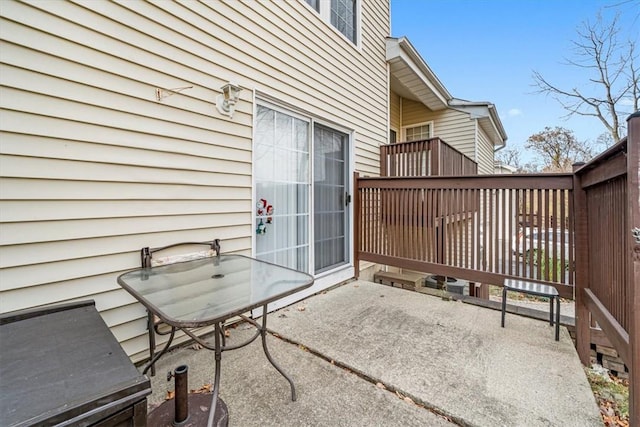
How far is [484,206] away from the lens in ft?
10.4

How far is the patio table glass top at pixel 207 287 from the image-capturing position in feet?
3.96

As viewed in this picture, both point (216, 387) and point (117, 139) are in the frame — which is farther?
point (117, 139)

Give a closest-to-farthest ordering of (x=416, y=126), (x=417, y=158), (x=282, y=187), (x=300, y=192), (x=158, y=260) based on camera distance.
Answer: (x=158, y=260) < (x=282, y=187) < (x=300, y=192) < (x=417, y=158) < (x=416, y=126)

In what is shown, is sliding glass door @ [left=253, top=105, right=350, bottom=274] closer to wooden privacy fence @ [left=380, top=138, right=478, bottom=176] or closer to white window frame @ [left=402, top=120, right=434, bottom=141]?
wooden privacy fence @ [left=380, top=138, right=478, bottom=176]

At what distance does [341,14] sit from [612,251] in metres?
4.36

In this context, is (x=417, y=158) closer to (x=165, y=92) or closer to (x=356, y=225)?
(x=356, y=225)

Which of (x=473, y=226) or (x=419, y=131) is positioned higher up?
(x=419, y=131)

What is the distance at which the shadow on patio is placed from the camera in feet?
5.05

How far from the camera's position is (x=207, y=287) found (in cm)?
155

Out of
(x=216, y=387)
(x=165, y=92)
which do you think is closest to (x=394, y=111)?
(x=165, y=92)

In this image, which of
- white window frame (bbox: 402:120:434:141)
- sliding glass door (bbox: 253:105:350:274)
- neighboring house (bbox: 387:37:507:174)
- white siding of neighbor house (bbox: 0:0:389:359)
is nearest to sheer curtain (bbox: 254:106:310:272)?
sliding glass door (bbox: 253:105:350:274)

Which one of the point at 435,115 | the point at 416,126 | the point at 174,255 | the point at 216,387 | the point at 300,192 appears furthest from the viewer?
the point at 416,126

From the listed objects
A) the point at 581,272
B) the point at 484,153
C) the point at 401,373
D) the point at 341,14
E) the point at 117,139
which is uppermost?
the point at 341,14

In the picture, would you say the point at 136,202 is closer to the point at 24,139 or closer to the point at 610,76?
the point at 24,139
